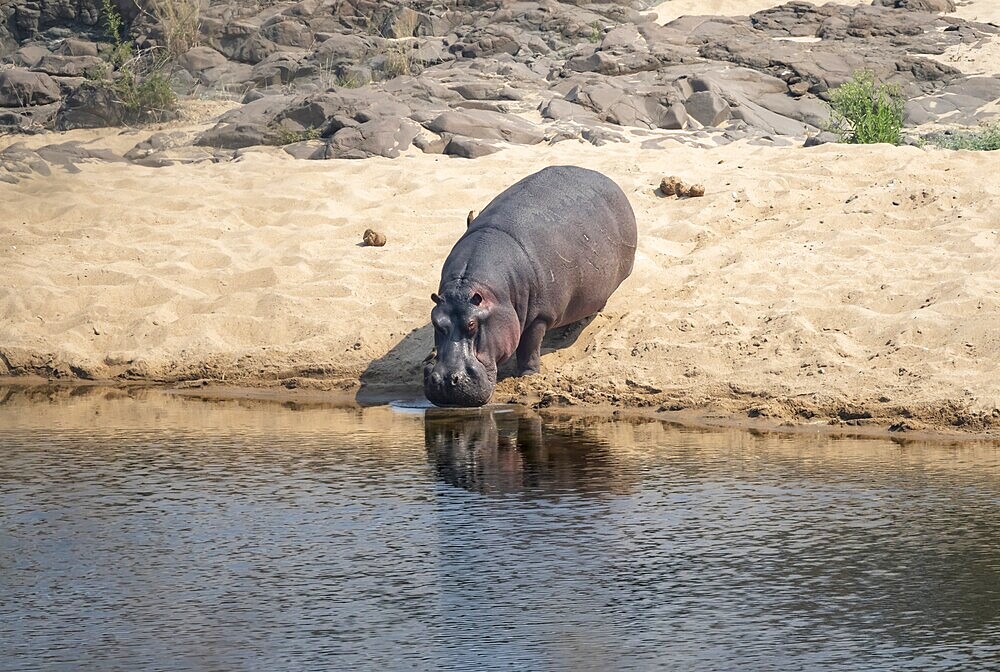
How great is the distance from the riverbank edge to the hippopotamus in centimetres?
42

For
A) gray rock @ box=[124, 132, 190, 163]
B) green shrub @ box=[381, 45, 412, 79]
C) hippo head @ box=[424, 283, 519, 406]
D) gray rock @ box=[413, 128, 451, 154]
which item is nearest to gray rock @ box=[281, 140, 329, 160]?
gray rock @ box=[413, 128, 451, 154]

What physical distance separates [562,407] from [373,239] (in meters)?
2.88

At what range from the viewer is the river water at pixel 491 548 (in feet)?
13.3

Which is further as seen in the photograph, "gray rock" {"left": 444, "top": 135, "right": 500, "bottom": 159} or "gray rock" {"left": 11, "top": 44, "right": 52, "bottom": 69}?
"gray rock" {"left": 11, "top": 44, "right": 52, "bottom": 69}

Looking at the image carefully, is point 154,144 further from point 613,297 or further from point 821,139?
point 821,139

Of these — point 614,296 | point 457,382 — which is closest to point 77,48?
point 614,296

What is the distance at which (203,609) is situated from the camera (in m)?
4.44

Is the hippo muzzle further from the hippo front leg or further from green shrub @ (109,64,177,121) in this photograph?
green shrub @ (109,64,177,121)

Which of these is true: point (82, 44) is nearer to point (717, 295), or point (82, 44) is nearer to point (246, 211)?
point (246, 211)

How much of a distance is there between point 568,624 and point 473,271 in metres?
3.66

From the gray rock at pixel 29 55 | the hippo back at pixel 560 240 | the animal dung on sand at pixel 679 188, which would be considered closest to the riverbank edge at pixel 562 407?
the hippo back at pixel 560 240

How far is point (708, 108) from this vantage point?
1423cm

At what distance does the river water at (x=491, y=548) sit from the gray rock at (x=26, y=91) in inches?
350

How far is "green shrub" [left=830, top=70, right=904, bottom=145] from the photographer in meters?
12.5
